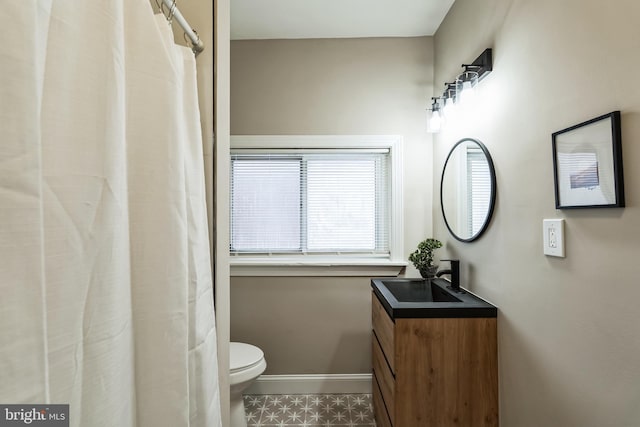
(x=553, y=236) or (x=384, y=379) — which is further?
(x=384, y=379)

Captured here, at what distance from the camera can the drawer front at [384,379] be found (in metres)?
1.45

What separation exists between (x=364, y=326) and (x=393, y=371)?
2.92ft

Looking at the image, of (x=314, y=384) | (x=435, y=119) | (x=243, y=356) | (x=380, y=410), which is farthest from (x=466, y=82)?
(x=314, y=384)

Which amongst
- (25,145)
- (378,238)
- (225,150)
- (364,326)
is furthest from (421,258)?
(25,145)

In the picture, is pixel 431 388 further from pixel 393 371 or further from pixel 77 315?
pixel 77 315

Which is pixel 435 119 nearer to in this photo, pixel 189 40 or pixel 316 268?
pixel 316 268

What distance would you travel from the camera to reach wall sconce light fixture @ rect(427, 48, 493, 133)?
1471 millimetres

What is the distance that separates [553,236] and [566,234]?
44 mm

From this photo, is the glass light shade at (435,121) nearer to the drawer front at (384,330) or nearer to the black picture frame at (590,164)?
the black picture frame at (590,164)

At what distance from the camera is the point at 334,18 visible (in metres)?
2.09

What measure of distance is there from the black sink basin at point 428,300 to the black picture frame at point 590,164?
0.63 metres

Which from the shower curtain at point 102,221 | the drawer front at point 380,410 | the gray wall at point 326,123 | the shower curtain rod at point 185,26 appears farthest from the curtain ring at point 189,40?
the drawer front at point 380,410

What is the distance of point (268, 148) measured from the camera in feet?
7.70

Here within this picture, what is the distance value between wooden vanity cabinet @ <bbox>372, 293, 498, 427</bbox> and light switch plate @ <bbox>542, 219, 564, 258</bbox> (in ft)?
1.67
